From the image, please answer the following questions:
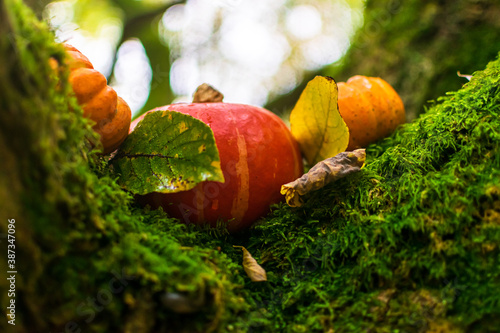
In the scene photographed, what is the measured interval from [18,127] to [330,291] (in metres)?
0.82

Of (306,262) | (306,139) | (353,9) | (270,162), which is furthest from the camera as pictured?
(353,9)

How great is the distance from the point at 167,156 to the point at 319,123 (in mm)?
612

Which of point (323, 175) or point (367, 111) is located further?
point (367, 111)

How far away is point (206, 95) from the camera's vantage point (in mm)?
1571

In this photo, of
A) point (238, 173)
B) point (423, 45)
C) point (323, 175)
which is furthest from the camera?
point (423, 45)

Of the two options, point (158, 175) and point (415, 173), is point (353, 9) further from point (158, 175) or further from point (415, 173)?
point (158, 175)

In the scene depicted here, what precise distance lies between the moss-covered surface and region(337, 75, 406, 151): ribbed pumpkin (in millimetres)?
328

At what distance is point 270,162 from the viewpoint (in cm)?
129

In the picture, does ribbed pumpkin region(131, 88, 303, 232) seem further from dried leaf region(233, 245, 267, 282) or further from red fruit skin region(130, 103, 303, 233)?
dried leaf region(233, 245, 267, 282)

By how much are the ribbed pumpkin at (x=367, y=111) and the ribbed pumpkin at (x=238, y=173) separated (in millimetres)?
343

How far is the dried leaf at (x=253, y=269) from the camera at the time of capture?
99 centimetres

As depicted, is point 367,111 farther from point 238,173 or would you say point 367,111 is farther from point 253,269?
point 253,269

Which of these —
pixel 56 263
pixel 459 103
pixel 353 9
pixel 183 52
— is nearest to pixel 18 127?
pixel 56 263

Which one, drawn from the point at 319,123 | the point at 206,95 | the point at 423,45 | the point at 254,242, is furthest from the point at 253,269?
the point at 423,45
